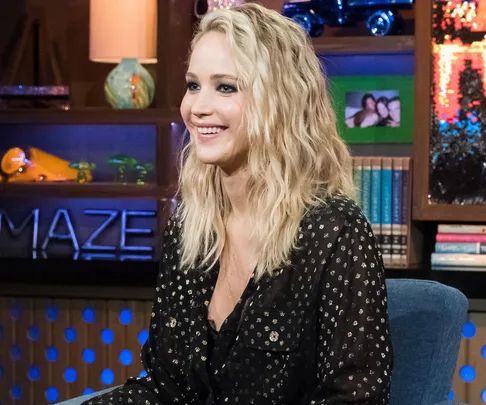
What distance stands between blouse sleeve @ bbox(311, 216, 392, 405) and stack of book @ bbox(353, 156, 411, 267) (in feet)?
5.64

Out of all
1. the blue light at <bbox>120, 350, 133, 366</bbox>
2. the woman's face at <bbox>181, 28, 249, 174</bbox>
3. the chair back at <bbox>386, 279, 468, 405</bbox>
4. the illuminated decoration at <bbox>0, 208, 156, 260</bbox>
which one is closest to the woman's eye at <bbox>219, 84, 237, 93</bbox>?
the woman's face at <bbox>181, 28, 249, 174</bbox>

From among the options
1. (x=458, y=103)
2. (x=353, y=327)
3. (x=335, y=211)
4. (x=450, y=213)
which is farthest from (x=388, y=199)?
(x=353, y=327)

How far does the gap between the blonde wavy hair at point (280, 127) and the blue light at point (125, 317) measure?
167 centimetres

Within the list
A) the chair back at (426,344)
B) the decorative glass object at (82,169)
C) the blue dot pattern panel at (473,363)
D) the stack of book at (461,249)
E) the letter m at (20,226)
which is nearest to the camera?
the chair back at (426,344)

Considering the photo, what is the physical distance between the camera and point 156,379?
1955 mm

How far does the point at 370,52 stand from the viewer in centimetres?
353

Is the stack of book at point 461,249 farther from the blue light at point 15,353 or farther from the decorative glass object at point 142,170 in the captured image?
the blue light at point 15,353

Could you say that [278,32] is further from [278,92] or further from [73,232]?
[73,232]

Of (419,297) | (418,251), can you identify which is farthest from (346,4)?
(419,297)

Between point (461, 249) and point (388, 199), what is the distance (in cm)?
30

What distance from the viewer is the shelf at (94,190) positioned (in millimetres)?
3836

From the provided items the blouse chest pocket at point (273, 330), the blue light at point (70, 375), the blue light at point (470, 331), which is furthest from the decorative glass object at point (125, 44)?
the blouse chest pocket at point (273, 330)

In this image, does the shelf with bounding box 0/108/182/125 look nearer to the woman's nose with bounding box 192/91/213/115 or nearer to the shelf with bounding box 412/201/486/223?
the shelf with bounding box 412/201/486/223

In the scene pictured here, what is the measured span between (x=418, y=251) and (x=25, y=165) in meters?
1.60
